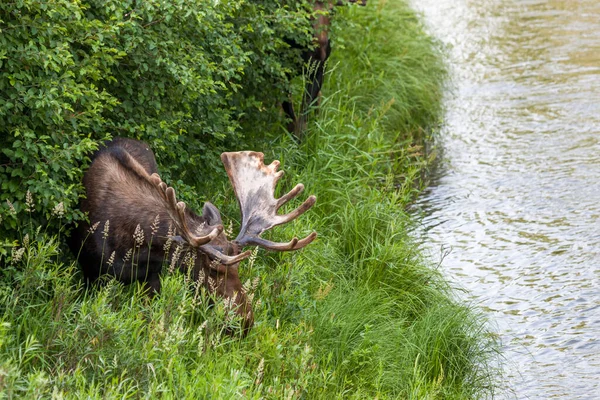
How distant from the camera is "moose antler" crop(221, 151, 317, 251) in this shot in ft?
18.6

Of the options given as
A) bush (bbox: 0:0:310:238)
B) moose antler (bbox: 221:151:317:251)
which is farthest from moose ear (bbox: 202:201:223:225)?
bush (bbox: 0:0:310:238)

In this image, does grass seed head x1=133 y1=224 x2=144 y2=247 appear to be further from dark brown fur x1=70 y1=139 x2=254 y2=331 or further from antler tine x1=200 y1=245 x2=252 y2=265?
antler tine x1=200 y1=245 x2=252 y2=265

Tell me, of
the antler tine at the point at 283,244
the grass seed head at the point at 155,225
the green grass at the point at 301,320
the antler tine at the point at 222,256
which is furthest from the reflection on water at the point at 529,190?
the grass seed head at the point at 155,225

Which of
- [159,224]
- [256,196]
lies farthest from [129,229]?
[256,196]

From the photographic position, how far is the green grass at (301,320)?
15.3 ft

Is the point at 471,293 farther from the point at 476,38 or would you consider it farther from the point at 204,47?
the point at 476,38

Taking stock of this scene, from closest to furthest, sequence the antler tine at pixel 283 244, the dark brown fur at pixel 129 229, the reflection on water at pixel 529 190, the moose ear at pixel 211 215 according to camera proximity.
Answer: the antler tine at pixel 283 244
the dark brown fur at pixel 129 229
the moose ear at pixel 211 215
the reflection on water at pixel 529 190

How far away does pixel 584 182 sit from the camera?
9.16 m

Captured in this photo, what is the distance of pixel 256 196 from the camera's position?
5.97 meters

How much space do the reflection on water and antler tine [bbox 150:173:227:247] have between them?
83.3 inches

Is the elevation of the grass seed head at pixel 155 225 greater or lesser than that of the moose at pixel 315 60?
greater

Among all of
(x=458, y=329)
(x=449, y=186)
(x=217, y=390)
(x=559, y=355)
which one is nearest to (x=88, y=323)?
(x=217, y=390)

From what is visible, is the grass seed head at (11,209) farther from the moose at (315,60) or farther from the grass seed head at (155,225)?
the moose at (315,60)

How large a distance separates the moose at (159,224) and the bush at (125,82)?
0.56 feet
